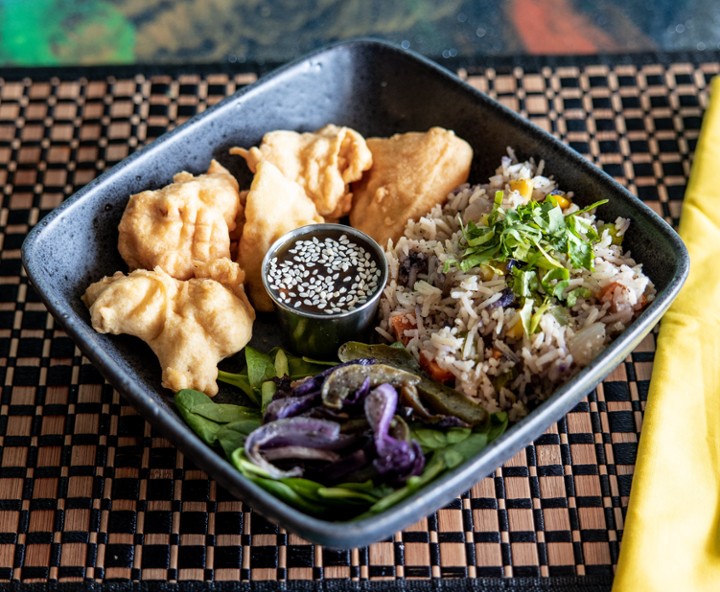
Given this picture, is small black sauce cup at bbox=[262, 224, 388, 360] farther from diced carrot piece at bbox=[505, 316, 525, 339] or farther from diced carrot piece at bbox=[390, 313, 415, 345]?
diced carrot piece at bbox=[505, 316, 525, 339]

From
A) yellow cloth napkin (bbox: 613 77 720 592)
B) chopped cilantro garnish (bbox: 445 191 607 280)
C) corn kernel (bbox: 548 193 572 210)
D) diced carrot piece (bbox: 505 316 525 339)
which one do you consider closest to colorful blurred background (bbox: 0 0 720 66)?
yellow cloth napkin (bbox: 613 77 720 592)

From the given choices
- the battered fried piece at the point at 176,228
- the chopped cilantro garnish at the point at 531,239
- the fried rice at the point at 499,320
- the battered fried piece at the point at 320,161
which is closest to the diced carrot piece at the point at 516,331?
the fried rice at the point at 499,320

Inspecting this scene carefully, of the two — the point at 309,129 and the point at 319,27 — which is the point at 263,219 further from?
the point at 319,27

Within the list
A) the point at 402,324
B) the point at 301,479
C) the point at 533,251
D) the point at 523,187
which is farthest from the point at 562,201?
the point at 301,479

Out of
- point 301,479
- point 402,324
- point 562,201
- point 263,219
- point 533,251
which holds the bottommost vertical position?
point 301,479

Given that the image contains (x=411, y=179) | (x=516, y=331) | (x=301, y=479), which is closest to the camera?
(x=301, y=479)
